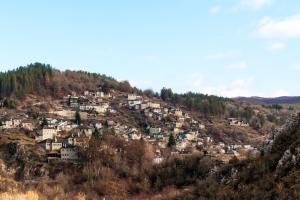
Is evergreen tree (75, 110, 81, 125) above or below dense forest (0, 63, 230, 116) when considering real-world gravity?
below

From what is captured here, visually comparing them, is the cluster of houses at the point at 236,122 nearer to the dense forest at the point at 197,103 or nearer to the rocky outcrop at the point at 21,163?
the dense forest at the point at 197,103

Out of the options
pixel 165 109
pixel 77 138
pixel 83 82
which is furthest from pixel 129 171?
pixel 83 82

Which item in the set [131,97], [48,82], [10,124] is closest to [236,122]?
[131,97]

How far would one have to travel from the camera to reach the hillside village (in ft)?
248

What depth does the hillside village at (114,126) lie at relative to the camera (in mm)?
75625

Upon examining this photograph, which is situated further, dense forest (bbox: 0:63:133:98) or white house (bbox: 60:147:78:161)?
dense forest (bbox: 0:63:133:98)

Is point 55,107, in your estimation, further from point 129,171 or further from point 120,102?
point 129,171

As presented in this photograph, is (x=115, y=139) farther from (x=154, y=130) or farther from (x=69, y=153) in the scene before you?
(x=154, y=130)

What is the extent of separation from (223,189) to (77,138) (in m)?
63.7

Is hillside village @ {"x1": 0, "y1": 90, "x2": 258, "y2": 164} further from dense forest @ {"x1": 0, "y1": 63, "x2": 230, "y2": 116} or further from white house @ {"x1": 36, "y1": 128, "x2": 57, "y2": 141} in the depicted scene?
dense forest @ {"x1": 0, "y1": 63, "x2": 230, "y2": 116}

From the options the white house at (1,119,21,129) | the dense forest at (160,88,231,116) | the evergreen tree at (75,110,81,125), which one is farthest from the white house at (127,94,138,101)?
the white house at (1,119,21,129)

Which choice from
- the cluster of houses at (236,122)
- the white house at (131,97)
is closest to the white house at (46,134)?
the white house at (131,97)

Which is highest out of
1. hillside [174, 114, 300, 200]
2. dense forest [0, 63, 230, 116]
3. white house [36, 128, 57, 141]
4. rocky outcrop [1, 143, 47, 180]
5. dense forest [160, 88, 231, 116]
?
dense forest [0, 63, 230, 116]

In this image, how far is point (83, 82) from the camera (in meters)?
144
